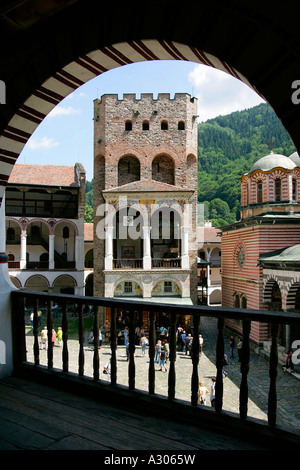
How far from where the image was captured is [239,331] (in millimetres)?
21438

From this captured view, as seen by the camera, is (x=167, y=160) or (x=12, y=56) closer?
(x=12, y=56)

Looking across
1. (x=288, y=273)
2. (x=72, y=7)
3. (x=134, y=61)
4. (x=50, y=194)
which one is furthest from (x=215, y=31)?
(x=50, y=194)

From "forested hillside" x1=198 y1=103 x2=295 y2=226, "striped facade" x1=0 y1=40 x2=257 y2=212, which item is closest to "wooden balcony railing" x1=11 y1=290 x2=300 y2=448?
"striped facade" x1=0 y1=40 x2=257 y2=212

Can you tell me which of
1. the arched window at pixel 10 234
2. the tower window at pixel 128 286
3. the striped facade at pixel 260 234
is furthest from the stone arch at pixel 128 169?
the arched window at pixel 10 234

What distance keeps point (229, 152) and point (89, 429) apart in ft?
298

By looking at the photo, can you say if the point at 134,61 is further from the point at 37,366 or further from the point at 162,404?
the point at 37,366

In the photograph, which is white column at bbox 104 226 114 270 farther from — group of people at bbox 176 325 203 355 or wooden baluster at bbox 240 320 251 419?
wooden baluster at bbox 240 320 251 419

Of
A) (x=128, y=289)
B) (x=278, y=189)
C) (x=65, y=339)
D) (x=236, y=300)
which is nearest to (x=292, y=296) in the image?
(x=236, y=300)

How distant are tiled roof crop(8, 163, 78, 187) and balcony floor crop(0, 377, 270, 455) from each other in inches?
1073

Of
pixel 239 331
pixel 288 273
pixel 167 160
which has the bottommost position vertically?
pixel 239 331

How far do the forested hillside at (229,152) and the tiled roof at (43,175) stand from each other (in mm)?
22650

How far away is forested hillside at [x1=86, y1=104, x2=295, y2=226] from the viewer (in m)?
68.4
